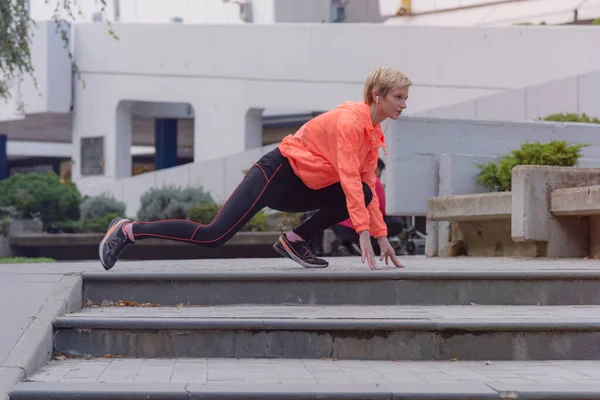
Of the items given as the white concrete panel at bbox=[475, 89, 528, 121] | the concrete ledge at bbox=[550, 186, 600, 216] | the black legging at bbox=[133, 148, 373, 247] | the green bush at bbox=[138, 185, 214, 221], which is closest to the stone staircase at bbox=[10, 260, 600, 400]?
the black legging at bbox=[133, 148, 373, 247]

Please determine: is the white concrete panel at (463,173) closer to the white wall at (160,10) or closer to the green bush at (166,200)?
the green bush at (166,200)

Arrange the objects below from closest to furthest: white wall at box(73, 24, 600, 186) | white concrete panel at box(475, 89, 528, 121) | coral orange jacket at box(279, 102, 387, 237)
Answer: coral orange jacket at box(279, 102, 387, 237) → white concrete panel at box(475, 89, 528, 121) → white wall at box(73, 24, 600, 186)

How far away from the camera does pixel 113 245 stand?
6.53m

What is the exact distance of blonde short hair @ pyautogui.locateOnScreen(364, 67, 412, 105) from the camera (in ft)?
20.9

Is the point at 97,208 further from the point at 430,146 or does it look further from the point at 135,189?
the point at 430,146

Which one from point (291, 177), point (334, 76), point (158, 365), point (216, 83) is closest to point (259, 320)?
point (158, 365)

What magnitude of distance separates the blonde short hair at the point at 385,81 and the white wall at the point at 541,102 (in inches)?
507

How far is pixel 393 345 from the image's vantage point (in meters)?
5.34

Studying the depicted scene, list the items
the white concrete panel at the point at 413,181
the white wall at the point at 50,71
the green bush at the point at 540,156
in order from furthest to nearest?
the white wall at the point at 50,71 → the white concrete panel at the point at 413,181 → the green bush at the point at 540,156

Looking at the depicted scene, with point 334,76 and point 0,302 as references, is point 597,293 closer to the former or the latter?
point 0,302

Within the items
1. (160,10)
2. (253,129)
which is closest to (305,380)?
(253,129)

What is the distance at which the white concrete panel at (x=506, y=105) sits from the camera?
794 inches

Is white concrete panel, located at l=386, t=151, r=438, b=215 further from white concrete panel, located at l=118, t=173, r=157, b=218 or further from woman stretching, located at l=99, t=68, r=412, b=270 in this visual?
white concrete panel, located at l=118, t=173, r=157, b=218

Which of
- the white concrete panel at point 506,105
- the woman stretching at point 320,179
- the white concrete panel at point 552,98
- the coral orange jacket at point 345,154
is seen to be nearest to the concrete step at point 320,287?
the woman stretching at point 320,179
